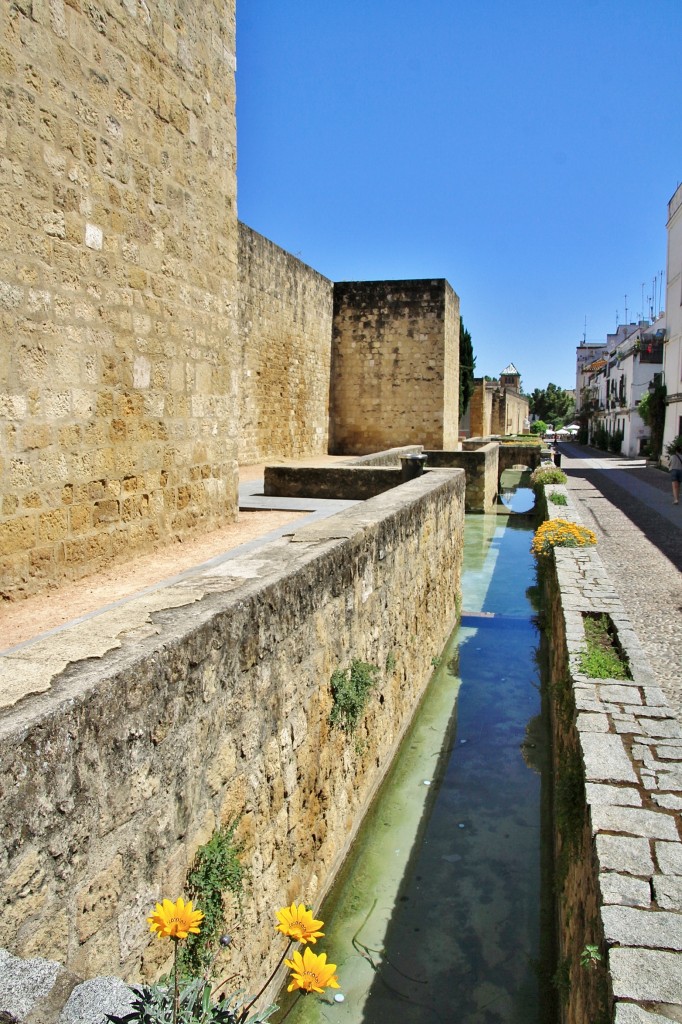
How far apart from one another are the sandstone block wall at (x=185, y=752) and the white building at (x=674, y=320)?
2440 centimetres

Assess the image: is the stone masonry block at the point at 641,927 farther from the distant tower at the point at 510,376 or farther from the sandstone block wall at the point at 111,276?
the distant tower at the point at 510,376

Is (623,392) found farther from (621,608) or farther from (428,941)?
(428,941)

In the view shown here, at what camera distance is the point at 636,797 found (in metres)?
3.24

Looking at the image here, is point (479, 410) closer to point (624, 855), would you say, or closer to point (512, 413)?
point (512, 413)

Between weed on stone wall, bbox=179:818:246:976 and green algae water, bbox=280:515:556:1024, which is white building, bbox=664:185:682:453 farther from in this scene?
weed on stone wall, bbox=179:818:246:976

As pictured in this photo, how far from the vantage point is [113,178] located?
4340mm

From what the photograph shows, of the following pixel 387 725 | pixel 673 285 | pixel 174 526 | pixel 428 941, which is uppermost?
pixel 673 285

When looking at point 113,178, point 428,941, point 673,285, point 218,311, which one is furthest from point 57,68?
point 673,285

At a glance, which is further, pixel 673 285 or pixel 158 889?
pixel 673 285

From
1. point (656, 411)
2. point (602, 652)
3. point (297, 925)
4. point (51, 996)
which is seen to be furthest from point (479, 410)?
point (51, 996)

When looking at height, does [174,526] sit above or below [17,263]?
below

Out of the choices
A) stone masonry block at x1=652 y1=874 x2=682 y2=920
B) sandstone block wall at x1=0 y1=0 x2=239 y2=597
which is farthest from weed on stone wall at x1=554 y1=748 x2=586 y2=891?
sandstone block wall at x1=0 y1=0 x2=239 y2=597

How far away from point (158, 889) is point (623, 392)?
48.2 metres

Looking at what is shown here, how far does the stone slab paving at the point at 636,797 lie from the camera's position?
223 cm
